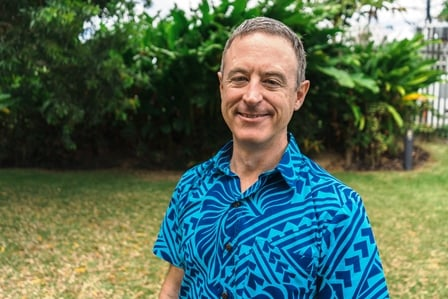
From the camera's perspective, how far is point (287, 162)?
140 centimetres

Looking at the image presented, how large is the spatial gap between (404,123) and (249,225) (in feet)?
29.6

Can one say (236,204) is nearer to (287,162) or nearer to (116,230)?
(287,162)

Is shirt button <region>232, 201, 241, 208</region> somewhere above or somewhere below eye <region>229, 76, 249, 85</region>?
below

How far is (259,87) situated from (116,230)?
4.73 m

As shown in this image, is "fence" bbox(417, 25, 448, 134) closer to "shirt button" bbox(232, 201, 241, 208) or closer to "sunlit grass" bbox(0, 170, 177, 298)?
"sunlit grass" bbox(0, 170, 177, 298)

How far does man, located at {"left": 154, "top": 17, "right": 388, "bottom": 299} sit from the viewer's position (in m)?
1.29

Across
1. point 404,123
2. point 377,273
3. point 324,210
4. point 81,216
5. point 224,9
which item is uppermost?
point 224,9

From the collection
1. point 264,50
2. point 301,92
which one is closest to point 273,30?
point 264,50

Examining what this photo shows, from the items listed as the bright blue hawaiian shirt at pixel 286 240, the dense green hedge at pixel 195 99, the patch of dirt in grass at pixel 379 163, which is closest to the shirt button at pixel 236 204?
the bright blue hawaiian shirt at pixel 286 240

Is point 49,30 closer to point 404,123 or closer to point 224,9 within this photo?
point 224,9

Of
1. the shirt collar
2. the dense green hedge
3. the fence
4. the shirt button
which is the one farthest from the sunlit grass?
the fence

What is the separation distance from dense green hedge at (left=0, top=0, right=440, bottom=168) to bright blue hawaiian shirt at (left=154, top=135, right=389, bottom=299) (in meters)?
5.41

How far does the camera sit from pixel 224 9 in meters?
8.24

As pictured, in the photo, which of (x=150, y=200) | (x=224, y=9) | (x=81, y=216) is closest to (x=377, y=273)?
(x=81, y=216)
